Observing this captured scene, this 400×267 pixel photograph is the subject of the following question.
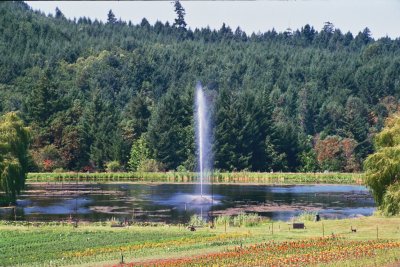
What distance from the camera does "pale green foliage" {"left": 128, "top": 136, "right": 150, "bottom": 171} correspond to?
15225cm

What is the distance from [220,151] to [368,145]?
30805mm

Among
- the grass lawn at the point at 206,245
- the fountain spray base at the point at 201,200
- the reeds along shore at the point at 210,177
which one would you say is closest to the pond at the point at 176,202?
the fountain spray base at the point at 201,200

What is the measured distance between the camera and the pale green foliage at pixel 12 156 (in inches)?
3529

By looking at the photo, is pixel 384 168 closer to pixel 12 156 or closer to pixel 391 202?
pixel 391 202

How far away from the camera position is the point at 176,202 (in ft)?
313

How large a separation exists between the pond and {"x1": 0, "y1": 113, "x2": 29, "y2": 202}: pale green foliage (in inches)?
96.0

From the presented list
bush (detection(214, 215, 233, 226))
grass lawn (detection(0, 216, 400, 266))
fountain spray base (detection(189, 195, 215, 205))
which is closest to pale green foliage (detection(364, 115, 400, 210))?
grass lawn (detection(0, 216, 400, 266))

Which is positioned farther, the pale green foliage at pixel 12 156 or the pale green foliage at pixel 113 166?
the pale green foliage at pixel 113 166

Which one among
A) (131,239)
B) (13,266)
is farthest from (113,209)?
(13,266)

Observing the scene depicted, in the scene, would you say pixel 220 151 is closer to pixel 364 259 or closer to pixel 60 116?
pixel 60 116

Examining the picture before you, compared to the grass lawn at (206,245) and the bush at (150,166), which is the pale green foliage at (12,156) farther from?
the bush at (150,166)

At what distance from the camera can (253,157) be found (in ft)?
504

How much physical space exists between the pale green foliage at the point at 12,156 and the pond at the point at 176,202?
244cm

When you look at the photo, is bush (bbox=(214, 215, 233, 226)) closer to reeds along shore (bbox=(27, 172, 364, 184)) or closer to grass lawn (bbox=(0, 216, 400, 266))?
grass lawn (bbox=(0, 216, 400, 266))
